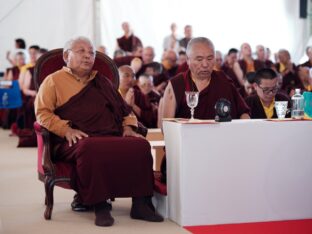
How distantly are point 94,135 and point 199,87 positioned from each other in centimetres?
71

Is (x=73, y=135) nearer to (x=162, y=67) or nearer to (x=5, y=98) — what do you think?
(x=5, y=98)

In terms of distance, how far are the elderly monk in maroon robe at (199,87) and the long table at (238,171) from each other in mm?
324

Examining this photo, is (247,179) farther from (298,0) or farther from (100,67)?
(298,0)

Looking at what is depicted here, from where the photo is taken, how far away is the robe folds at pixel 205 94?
180 inches

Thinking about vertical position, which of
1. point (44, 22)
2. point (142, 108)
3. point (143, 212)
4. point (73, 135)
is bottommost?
point (143, 212)

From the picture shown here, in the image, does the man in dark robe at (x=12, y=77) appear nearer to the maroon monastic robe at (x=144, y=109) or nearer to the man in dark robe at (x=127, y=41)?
the man in dark robe at (x=127, y=41)

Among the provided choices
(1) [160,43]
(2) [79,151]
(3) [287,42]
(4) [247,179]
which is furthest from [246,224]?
(3) [287,42]

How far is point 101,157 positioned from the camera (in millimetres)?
4133

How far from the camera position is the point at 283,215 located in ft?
14.0

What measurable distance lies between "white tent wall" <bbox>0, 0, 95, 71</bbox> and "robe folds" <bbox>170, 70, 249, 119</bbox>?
8.37 meters

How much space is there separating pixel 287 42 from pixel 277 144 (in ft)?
33.2

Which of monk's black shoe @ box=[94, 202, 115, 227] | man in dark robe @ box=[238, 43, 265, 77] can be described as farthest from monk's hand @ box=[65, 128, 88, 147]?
man in dark robe @ box=[238, 43, 265, 77]

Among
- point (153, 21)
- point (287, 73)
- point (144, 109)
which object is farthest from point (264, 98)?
point (153, 21)

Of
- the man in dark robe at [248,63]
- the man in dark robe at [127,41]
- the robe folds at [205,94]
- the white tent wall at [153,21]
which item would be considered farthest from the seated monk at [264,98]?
the white tent wall at [153,21]
